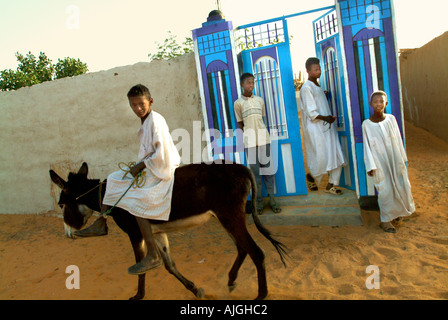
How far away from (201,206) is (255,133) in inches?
84.0

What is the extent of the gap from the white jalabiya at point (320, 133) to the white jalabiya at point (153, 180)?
277 centimetres

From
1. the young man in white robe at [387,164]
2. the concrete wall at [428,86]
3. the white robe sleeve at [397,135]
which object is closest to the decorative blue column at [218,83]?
the young man in white robe at [387,164]

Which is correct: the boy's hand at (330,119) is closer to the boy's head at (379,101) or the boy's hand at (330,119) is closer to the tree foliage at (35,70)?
the boy's head at (379,101)

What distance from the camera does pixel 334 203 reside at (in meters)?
5.13

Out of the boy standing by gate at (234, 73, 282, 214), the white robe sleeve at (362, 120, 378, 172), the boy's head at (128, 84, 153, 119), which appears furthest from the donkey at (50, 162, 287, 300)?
the white robe sleeve at (362, 120, 378, 172)

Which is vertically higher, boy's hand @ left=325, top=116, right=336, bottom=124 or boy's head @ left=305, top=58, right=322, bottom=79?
boy's head @ left=305, top=58, right=322, bottom=79

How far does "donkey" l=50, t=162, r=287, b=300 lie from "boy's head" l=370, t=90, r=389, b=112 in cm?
222

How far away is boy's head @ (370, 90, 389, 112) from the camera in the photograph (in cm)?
440

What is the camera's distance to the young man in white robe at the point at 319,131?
17.1ft

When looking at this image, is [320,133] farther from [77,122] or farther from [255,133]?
[77,122]

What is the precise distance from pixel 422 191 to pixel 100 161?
19.6 feet

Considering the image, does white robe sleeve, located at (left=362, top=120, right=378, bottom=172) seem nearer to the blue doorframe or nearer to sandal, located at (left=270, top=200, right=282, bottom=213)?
the blue doorframe

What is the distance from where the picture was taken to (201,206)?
10.9 ft

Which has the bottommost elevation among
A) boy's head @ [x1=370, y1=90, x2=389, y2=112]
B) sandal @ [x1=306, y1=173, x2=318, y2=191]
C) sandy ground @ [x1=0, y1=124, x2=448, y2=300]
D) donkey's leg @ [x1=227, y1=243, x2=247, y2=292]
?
sandy ground @ [x1=0, y1=124, x2=448, y2=300]
